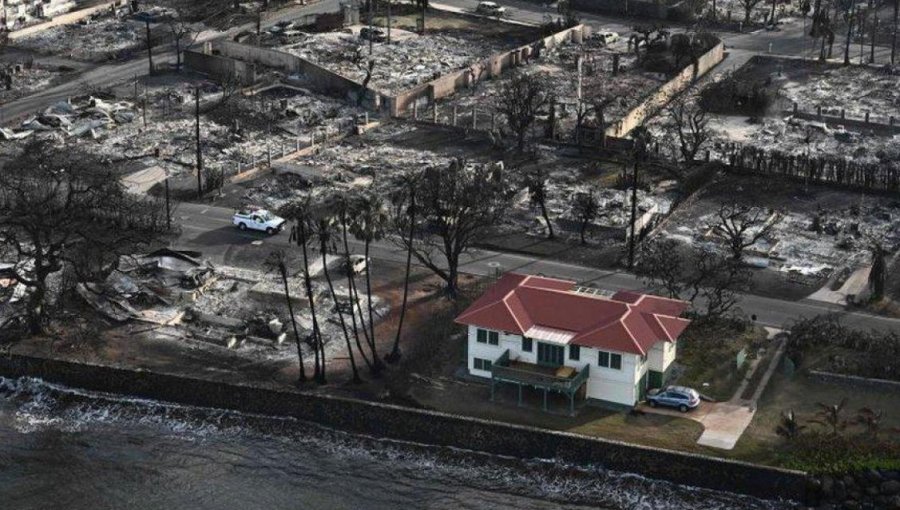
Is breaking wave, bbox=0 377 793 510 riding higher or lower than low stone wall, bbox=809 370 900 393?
lower

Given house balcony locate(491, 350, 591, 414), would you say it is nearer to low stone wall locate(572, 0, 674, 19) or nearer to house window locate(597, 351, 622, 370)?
house window locate(597, 351, 622, 370)

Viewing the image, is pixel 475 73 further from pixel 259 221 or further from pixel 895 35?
pixel 895 35

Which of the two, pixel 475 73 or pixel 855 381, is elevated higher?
pixel 475 73

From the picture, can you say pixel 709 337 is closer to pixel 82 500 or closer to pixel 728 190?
pixel 728 190

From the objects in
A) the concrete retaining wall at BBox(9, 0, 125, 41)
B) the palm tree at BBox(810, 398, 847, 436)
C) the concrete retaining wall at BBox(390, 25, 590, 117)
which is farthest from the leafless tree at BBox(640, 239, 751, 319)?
the concrete retaining wall at BBox(9, 0, 125, 41)

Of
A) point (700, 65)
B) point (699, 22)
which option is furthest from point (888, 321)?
point (699, 22)

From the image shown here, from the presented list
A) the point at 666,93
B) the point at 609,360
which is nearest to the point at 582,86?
the point at 666,93
